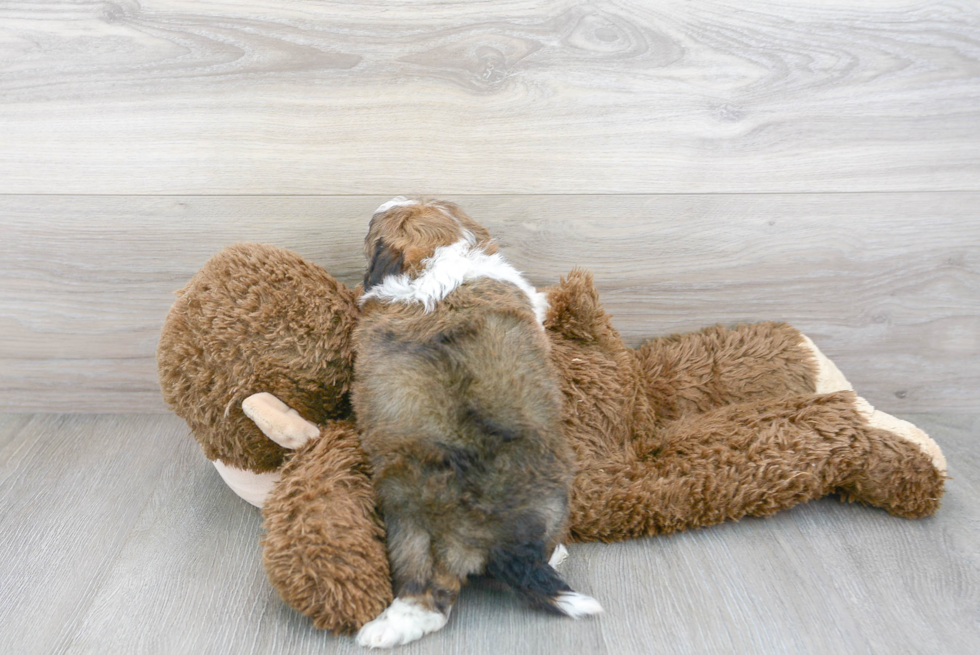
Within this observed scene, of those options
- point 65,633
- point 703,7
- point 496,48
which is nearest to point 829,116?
point 703,7

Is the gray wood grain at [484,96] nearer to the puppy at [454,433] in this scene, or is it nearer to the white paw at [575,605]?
the puppy at [454,433]

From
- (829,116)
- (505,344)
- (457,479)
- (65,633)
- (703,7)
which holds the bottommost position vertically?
(65,633)

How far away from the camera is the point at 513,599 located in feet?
2.97

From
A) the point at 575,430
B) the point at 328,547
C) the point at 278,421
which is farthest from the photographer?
the point at 575,430

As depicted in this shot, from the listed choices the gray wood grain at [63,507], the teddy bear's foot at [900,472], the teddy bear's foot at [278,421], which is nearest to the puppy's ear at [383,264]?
the teddy bear's foot at [278,421]

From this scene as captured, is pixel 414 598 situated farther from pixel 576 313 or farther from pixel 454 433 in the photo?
pixel 576 313

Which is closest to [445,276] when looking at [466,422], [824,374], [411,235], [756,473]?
[411,235]

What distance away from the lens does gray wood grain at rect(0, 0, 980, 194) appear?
43.2 inches

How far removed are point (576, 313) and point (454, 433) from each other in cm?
33

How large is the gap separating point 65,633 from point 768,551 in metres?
0.95

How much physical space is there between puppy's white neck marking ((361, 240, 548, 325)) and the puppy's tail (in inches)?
12.8

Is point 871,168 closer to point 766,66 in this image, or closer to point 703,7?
point 766,66

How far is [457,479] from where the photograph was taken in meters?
0.84

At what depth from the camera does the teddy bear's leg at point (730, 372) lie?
46.9 inches
